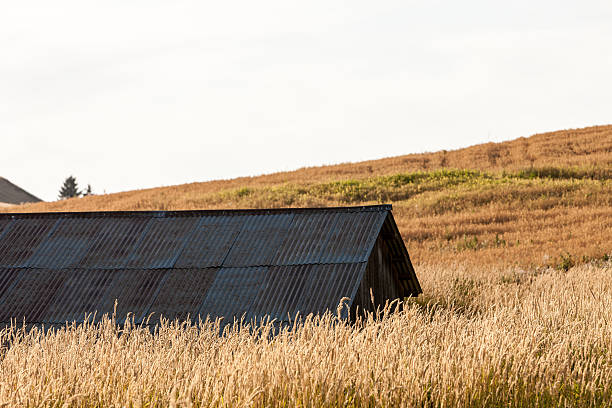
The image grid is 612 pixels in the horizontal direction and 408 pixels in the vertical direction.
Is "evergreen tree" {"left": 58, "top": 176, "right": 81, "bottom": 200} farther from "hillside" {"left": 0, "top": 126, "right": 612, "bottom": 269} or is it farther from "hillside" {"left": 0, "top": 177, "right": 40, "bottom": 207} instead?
"hillside" {"left": 0, "top": 126, "right": 612, "bottom": 269}

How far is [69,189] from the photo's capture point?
97812 millimetres

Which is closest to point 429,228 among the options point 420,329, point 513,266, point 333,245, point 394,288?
point 513,266

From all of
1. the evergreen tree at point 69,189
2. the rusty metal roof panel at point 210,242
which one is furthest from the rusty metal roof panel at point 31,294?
the evergreen tree at point 69,189

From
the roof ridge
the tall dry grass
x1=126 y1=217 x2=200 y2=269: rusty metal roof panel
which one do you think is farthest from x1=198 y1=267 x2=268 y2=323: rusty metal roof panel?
the tall dry grass

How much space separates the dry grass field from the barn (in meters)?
0.60

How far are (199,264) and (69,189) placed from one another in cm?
9190

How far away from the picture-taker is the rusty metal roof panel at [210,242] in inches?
448

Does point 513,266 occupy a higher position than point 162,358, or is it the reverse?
point 162,358

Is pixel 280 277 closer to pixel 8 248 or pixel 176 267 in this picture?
pixel 176 267

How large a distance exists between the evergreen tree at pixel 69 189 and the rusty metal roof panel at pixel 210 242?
9027 cm

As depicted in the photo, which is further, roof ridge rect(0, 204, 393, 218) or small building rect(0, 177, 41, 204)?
small building rect(0, 177, 41, 204)

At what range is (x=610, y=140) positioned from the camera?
44.5 m

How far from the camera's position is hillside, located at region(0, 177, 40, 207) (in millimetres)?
100800

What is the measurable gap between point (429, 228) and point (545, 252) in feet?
21.8
